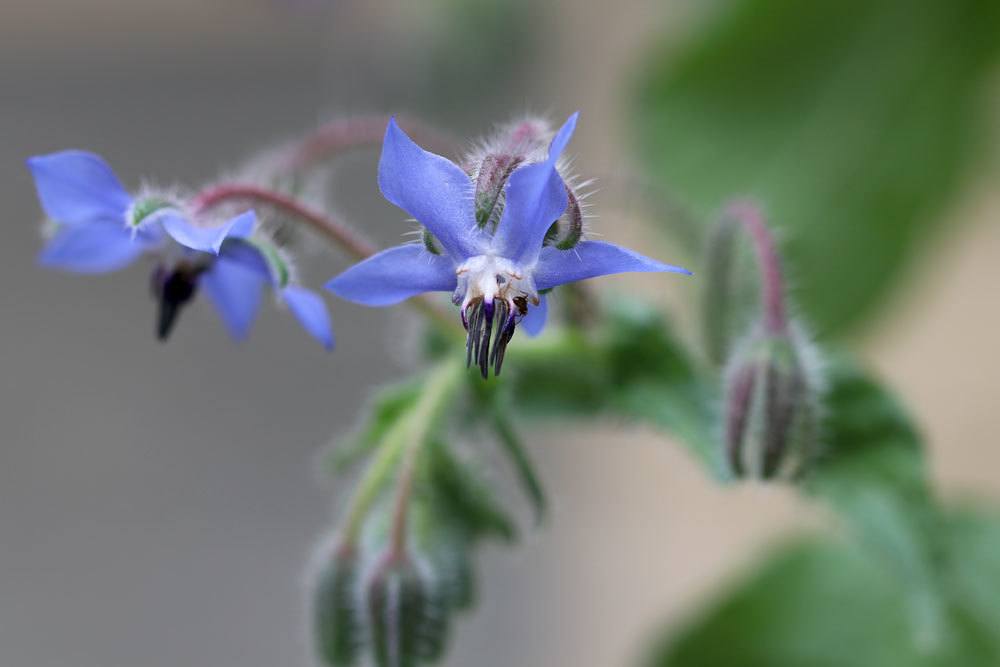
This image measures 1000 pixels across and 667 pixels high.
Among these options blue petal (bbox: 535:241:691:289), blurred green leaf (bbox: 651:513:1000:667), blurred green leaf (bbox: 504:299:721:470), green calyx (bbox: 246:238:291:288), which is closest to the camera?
blue petal (bbox: 535:241:691:289)

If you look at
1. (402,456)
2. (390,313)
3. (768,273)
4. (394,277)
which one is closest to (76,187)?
(394,277)

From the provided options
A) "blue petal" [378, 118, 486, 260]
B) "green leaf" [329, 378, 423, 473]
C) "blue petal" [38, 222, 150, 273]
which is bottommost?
"blue petal" [378, 118, 486, 260]

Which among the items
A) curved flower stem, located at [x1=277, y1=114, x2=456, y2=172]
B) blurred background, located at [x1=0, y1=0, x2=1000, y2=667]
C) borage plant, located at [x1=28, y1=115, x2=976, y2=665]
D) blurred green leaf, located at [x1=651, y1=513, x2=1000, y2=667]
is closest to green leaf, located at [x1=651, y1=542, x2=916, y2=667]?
blurred green leaf, located at [x1=651, y1=513, x2=1000, y2=667]

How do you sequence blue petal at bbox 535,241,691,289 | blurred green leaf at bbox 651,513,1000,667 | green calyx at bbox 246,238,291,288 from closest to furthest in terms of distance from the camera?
blue petal at bbox 535,241,691,289, green calyx at bbox 246,238,291,288, blurred green leaf at bbox 651,513,1000,667

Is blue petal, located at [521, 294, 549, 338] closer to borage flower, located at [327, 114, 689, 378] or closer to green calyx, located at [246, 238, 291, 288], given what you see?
borage flower, located at [327, 114, 689, 378]

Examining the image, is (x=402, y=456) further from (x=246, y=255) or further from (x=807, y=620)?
(x=807, y=620)

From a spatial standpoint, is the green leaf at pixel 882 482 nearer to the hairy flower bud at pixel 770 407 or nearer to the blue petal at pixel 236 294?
the hairy flower bud at pixel 770 407

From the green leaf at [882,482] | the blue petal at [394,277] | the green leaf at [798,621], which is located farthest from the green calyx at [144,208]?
the green leaf at [798,621]
